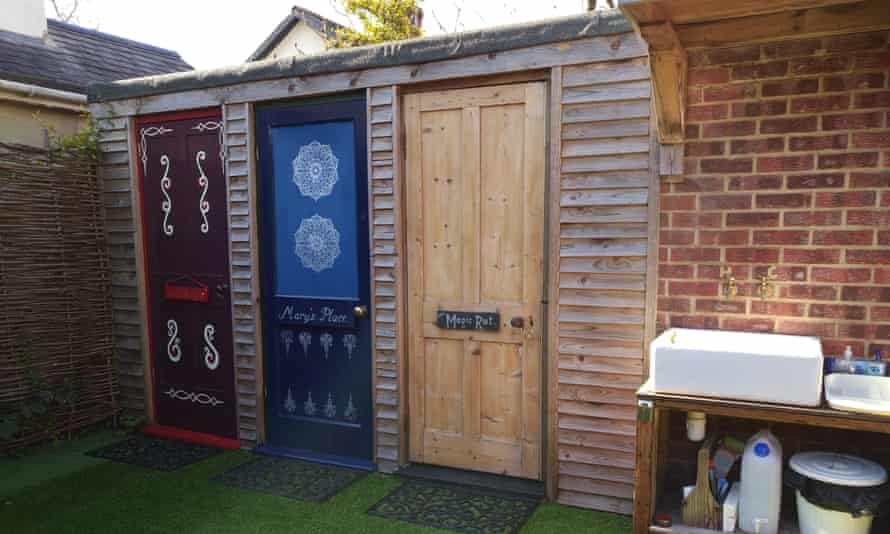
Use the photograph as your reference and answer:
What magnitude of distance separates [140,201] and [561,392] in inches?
139

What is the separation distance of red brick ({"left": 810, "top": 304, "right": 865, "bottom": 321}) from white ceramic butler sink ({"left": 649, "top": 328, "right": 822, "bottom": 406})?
0.59ft

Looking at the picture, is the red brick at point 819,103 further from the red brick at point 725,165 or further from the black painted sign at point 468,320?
the black painted sign at point 468,320

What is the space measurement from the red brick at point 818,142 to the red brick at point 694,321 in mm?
884

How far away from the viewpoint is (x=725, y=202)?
2.96m

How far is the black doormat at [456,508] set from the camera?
326 centimetres

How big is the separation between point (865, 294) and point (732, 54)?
4.13 feet

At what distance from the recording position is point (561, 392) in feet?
11.2

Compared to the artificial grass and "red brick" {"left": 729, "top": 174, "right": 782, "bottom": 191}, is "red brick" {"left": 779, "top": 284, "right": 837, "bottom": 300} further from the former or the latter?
the artificial grass

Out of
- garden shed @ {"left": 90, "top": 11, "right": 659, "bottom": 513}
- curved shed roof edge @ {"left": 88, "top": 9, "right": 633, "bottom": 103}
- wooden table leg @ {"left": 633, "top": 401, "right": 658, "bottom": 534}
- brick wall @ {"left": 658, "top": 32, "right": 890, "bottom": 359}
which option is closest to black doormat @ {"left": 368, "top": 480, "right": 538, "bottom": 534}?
garden shed @ {"left": 90, "top": 11, "right": 659, "bottom": 513}

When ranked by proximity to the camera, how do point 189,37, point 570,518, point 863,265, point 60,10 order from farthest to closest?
point 189,37
point 60,10
point 570,518
point 863,265

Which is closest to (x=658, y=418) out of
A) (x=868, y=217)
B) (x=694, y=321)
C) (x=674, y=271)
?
(x=694, y=321)

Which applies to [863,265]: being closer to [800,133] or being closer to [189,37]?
[800,133]

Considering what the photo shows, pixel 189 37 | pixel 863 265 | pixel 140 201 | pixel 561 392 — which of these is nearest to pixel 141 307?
pixel 140 201

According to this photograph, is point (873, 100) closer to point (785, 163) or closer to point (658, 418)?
point (785, 163)
